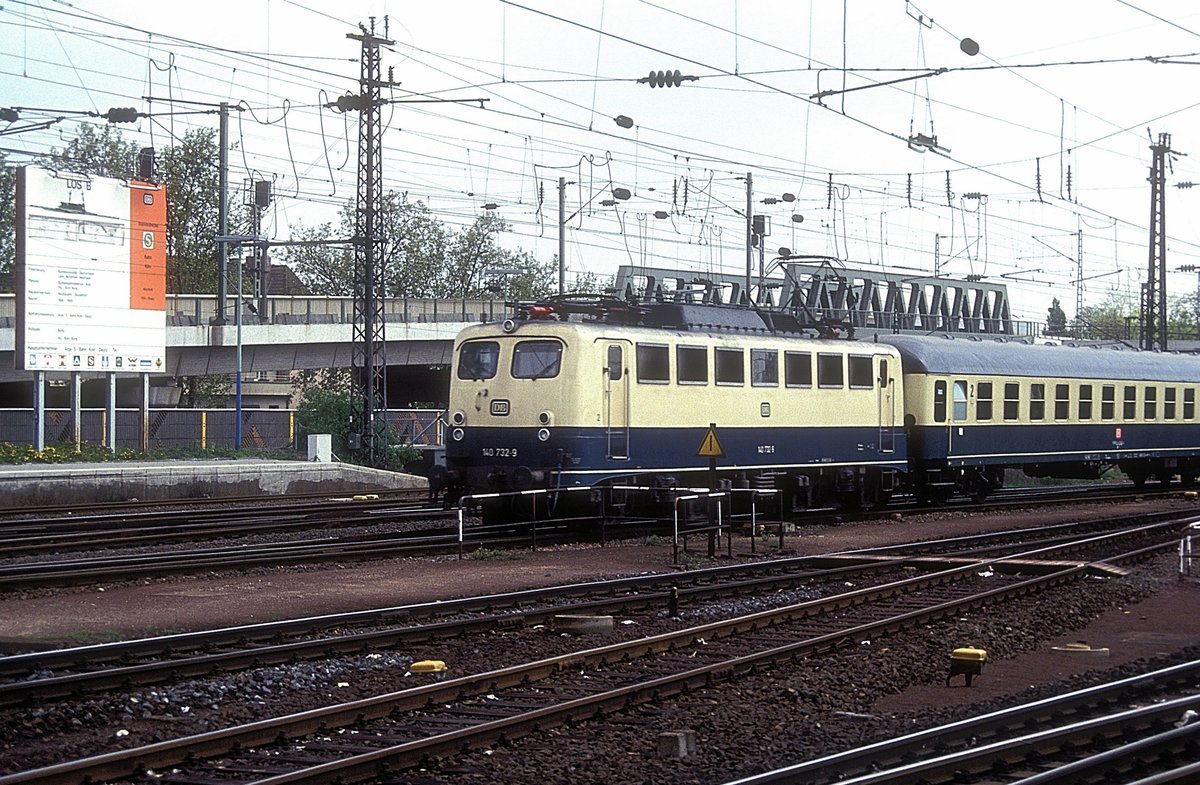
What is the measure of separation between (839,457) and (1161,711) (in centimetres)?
1609

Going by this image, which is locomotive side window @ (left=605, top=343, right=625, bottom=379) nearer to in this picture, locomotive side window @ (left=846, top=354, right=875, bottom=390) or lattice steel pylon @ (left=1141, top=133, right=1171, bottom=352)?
locomotive side window @ (left=846, top=354, right=875, bottom=390)

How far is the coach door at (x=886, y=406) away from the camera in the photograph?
26.6m

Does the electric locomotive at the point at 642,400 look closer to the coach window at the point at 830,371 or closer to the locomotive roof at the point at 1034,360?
the coach window at the point at 830,371

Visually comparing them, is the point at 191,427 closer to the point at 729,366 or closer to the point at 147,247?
the point at 147,247

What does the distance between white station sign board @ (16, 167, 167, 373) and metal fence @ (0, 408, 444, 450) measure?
5.85 m

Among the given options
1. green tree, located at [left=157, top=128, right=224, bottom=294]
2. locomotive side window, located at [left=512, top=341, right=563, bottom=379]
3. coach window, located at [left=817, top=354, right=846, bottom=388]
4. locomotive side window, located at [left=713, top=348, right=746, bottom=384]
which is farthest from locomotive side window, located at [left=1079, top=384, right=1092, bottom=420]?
green tree, located at [left=157, top=128, right=224, bottom=294]

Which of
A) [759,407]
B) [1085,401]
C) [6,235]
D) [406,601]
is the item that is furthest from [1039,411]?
[6,235]

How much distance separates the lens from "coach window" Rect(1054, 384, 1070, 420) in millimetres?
31203

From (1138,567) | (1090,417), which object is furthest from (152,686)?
(1090,417)

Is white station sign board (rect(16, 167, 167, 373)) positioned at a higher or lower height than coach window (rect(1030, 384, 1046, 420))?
higher

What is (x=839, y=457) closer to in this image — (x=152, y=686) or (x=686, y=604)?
(x=686, y=604)

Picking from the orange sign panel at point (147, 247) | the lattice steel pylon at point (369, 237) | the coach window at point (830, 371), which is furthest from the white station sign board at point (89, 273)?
the coach window at point (830, 371)

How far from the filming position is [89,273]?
3653 cm

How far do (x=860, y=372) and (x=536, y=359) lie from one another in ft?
24.4
